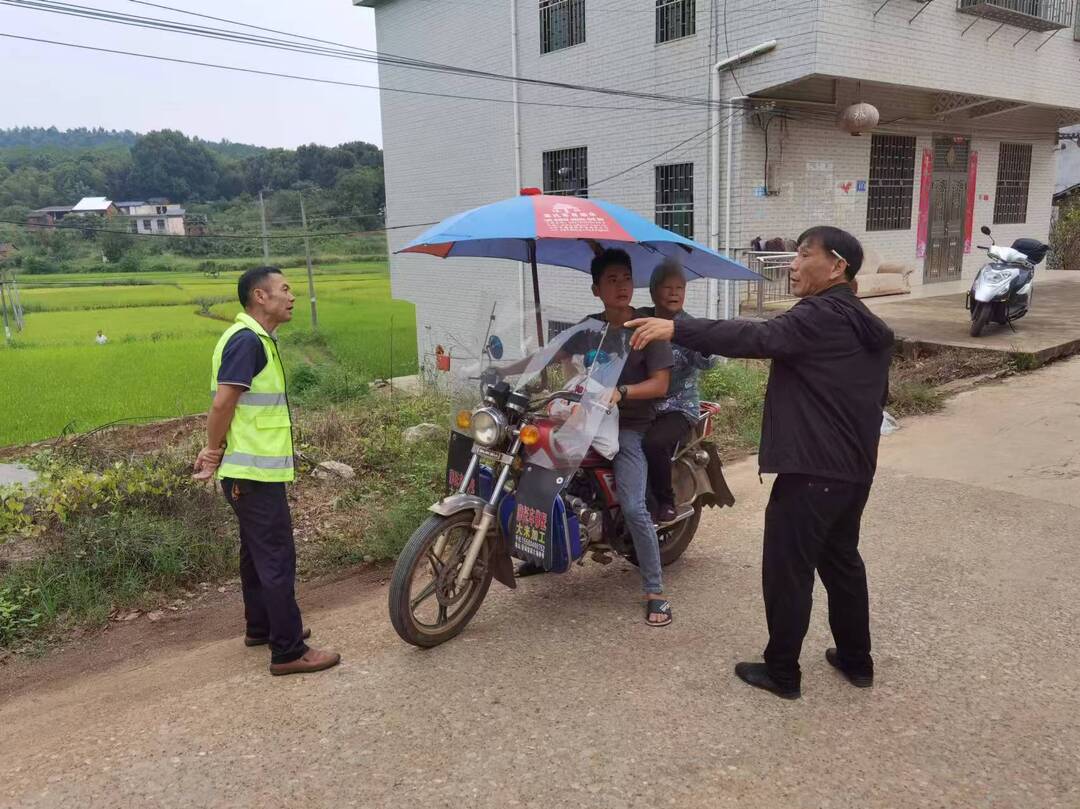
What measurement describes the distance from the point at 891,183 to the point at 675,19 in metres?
5.07

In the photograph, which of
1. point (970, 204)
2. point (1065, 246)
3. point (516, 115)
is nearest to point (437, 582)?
point (516, 115)

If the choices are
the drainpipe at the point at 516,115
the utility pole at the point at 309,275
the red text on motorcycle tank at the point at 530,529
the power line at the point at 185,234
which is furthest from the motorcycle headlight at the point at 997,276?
the power line at the point at 185,234

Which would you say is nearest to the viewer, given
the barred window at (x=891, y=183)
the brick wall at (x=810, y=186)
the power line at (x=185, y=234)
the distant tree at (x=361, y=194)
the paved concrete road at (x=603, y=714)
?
the paved concrete road at (x=603, y=714)

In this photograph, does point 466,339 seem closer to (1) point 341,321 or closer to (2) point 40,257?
(2) point 40,257

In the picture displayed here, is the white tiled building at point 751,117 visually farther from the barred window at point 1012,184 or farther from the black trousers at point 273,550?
the black trousers at point 273,550

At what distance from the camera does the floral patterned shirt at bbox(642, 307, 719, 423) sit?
3.85 m

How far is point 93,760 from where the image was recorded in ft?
8.85

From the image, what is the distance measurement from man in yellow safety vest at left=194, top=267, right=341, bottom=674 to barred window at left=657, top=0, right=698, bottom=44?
463 inches

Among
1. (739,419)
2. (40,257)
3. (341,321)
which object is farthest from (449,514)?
(341,321)

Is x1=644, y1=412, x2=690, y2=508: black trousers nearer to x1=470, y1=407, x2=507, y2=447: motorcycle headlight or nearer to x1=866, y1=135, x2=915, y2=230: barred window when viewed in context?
x1=470, y1=407, x2=507, y2=447: motorcycle headlight

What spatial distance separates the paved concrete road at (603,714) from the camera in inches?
100.0

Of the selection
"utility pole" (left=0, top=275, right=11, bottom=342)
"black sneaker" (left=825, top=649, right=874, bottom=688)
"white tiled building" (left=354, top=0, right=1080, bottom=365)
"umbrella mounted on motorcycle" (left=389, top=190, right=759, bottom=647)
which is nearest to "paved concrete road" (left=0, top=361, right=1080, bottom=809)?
"black sneaker" (left=825, top=649, right=874, bottom=688)

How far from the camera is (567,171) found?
15.8 metres

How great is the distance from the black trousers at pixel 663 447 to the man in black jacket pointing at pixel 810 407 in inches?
32.9
